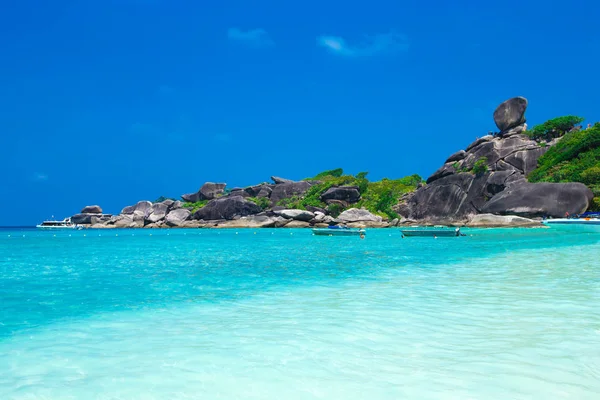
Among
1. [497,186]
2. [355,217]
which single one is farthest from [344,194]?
[497,186]

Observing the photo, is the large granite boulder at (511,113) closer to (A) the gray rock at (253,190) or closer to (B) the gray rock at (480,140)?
(B) the gray rock at (480,140)

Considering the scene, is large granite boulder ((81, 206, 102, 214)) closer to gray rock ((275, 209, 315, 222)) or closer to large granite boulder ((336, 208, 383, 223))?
gray rock ((275, 209, 315, 222))

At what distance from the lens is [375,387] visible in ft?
12.4

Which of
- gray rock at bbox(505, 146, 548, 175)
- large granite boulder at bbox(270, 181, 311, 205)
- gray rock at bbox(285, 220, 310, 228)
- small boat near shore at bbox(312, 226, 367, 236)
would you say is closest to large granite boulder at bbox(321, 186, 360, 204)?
large granite boulder at bbox(270, 181, 311, 205)

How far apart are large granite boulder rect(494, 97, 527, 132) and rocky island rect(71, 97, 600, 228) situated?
0.13 meters

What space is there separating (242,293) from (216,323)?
281 cm

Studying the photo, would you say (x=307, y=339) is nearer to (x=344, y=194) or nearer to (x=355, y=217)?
(x=355, y=217)

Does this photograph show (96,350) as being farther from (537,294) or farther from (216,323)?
(537,294)

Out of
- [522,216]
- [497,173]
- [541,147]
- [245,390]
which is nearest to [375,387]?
[245,390]

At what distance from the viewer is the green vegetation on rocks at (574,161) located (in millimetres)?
50375

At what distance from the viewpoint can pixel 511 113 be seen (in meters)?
63.4

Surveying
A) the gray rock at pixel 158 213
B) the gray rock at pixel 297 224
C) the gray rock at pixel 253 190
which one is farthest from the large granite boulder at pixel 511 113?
the gray rock at pixel 158 213

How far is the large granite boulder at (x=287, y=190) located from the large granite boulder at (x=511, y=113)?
105 feet

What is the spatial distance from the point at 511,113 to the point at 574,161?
37.9 feet
